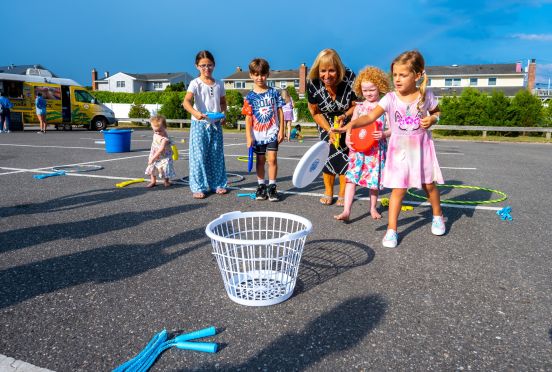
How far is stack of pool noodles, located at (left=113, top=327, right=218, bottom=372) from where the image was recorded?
2001 millimetres

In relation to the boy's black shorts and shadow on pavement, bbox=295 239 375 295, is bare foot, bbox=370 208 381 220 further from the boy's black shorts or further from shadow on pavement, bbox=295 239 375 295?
the boy's black shorts

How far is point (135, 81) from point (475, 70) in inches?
2435

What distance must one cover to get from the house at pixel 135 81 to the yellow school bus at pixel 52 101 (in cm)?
5917

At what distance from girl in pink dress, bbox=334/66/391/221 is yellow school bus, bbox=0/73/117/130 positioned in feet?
→ 73.5

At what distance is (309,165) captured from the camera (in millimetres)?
4305

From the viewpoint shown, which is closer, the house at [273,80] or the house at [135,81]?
the house at [273,80]

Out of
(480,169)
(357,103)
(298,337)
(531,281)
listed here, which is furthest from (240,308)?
(480,169)

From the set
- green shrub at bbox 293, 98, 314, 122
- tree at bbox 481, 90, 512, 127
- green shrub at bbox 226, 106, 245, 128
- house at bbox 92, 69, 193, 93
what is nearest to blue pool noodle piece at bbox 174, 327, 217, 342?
tree at bbox 481, 90, 512, 127

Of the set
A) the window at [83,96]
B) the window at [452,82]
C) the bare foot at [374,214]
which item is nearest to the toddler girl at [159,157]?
the bare foot at [374,214]

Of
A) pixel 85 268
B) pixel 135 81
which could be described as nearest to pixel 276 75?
pixel 135 81

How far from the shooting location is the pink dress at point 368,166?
4.79 meters

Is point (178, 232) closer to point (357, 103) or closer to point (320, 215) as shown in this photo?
point (320, 215)

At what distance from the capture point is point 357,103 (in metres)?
5.05

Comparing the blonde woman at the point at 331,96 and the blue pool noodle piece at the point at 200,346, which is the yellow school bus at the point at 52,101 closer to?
the blonde woman at the point at 331,96
